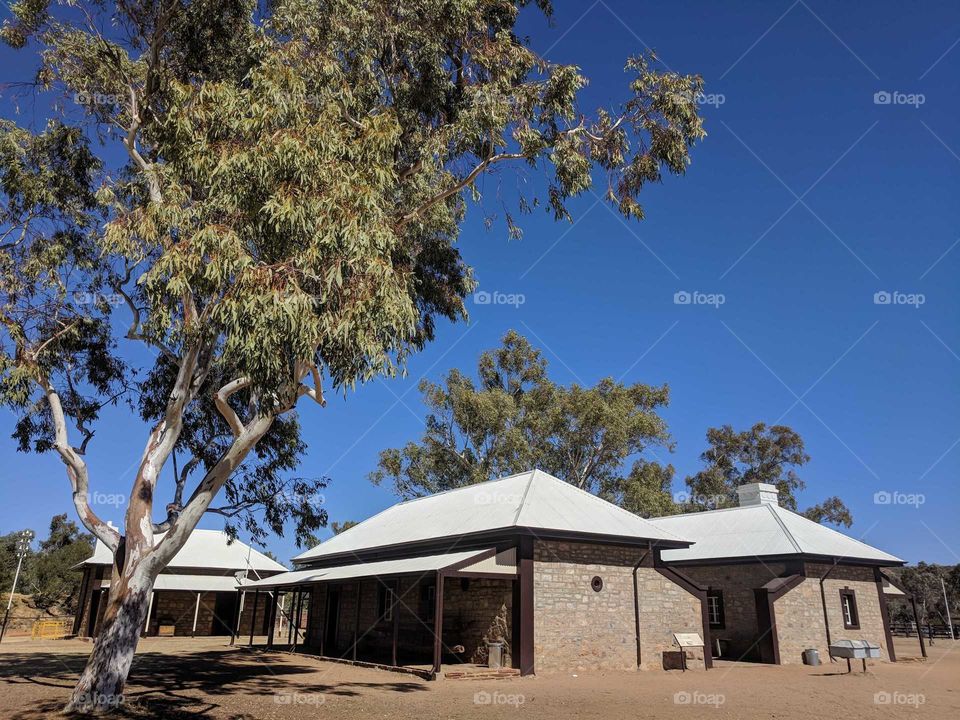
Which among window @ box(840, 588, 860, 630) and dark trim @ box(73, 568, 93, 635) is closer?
window @ box(840, 588, 860, 630)

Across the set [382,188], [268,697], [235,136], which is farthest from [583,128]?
[268,697]

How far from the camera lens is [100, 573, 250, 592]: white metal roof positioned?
29.8 m

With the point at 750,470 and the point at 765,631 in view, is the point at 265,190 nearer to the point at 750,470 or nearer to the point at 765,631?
the point at 765,631

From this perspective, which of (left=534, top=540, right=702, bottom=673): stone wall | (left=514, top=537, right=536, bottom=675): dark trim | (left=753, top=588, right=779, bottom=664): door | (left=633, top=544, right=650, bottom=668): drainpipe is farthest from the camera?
(left=753, top=588, right=779, bottom=664): door

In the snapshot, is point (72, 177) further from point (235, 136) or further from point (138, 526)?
point (138, 526)

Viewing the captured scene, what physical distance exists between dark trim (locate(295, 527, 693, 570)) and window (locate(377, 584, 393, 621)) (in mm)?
973

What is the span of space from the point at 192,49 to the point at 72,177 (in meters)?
4.01

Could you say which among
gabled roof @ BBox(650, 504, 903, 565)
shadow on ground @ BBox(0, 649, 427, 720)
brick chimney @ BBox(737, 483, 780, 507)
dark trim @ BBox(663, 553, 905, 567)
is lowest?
shadow on ground @ BBox(0, 649, 427, 720)

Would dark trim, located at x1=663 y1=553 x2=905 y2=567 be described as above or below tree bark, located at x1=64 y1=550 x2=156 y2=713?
above

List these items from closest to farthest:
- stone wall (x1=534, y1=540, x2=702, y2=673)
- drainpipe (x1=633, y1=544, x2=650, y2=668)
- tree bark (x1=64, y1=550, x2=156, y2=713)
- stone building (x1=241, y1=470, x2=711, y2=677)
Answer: tree bark (x1=64, y1=550, x2=156, y2=713), stone building (x1=241, y1=470, x2=711, y2=677), stone wall (x1=534, y1=540, x2=702, y2=673), drainpipe (x1=633, y1=544, x2=650, y2=668)

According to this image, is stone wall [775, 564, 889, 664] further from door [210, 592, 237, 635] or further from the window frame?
door [210, 592, 237, 635]

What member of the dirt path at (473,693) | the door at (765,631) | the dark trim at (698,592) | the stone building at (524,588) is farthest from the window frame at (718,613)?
the stone building at (524,588)

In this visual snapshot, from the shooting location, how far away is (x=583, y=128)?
15.8 metres

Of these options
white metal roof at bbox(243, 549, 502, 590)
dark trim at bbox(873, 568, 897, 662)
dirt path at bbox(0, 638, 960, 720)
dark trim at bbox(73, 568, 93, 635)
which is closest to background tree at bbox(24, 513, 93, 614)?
dark trim at bbox(73, 568, 93, 635)
